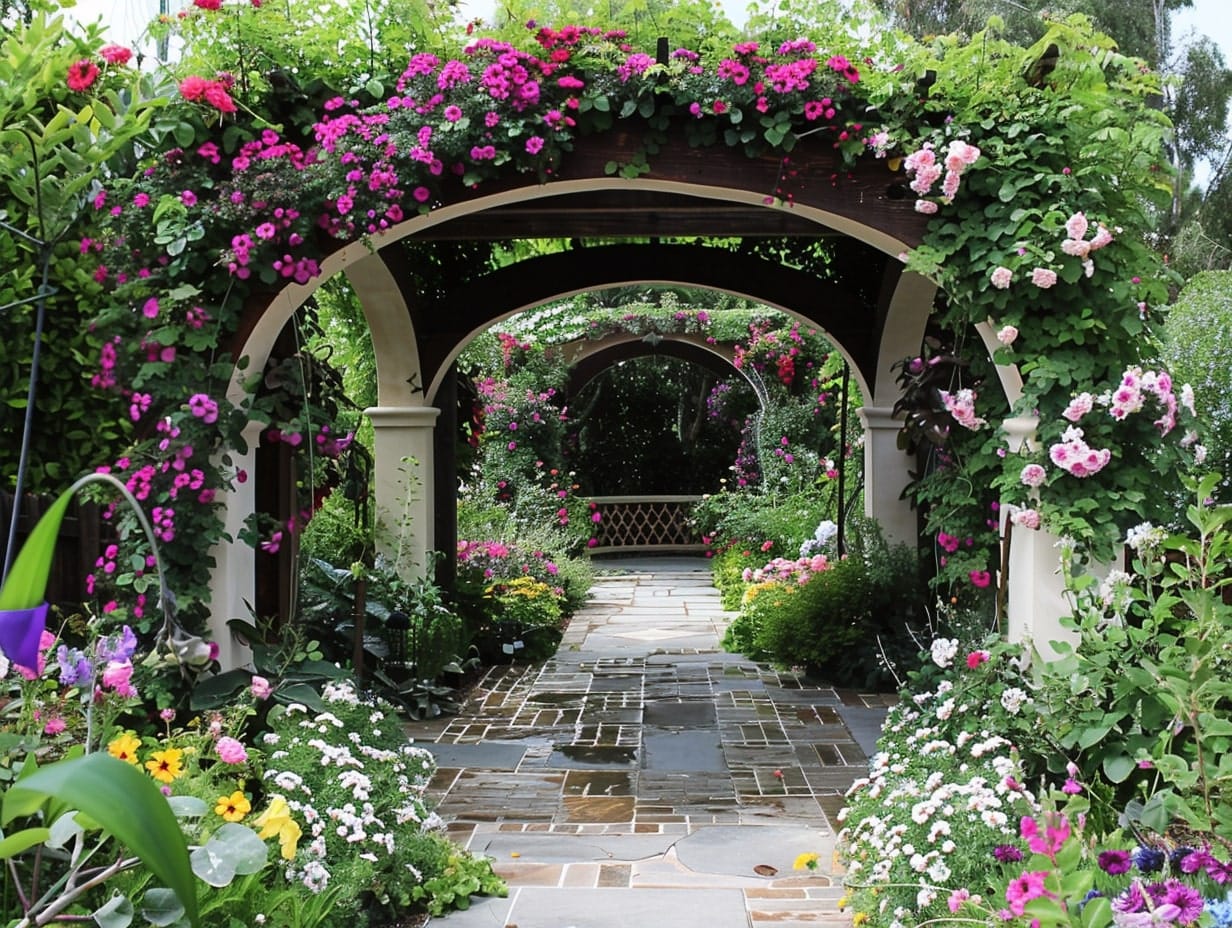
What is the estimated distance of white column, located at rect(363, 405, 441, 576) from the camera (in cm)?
665

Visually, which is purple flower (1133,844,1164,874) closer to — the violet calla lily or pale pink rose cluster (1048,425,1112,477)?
pale pink rose cluster (1048,425,1112,477)

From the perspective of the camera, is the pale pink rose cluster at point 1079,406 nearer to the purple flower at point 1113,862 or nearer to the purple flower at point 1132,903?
the purple flower at point 1113,862

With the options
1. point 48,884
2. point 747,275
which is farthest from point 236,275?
point 747,275

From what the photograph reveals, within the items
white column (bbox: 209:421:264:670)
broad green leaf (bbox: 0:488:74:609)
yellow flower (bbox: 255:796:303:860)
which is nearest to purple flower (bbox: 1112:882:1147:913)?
yellow flower (bbox: 255:796:303:860)

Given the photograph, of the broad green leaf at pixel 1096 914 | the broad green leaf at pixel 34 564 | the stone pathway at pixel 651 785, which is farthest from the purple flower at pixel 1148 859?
the broad green leaf at pixel 34 564

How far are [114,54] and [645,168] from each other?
185 centimetres

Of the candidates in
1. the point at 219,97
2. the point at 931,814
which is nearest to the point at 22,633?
the point at 931,814

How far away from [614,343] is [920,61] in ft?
34.3

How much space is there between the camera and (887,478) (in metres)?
6.91

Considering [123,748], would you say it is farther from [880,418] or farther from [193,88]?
[880,418]

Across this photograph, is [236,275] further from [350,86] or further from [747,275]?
[747,275]

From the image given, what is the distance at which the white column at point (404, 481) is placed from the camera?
21.8ft

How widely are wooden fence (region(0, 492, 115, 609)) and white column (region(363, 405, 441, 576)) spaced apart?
2529 millimetres

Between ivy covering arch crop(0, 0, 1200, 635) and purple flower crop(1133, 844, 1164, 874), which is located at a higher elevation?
ivy covering arch crop(0, 0, 1200, 635)
